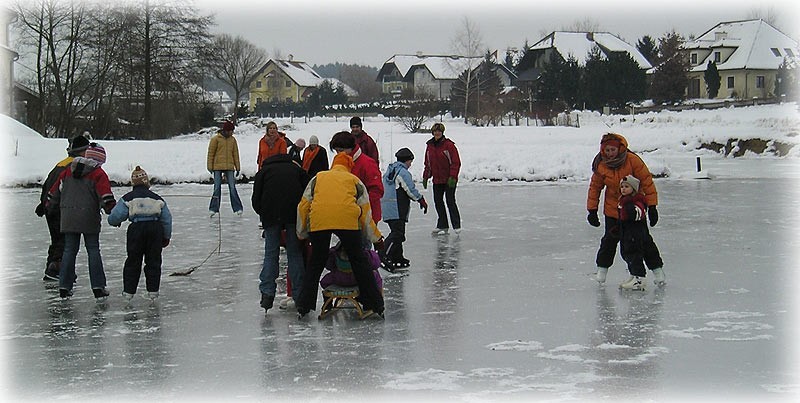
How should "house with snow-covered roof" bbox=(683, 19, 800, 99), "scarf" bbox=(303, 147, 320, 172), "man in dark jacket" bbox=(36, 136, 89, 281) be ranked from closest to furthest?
"man in dark jacket" bbox=(36, 136, 89, 281)
"scarf" bbox=(303, 147, 320, 172)
"house with snow-covered roof" bbox=(683, 19, 800, 99)

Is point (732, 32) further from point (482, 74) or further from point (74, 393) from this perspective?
point (74, 393)

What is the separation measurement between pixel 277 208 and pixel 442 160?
583cm

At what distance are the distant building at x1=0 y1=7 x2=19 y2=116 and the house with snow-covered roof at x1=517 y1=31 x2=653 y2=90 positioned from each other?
4635cm

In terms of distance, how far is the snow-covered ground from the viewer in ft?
85.4

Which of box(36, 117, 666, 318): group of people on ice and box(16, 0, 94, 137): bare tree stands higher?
box(16, 0, 94, 137): bare tree

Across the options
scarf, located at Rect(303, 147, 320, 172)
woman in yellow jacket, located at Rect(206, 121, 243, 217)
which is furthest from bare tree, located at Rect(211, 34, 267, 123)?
scarf, located at Rect(303, 147, 320, 172)

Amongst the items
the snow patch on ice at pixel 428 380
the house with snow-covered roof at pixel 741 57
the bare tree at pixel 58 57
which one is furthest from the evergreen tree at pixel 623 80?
the snow patch on ice at pixel 428 380

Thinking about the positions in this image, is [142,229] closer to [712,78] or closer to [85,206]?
[85,206]

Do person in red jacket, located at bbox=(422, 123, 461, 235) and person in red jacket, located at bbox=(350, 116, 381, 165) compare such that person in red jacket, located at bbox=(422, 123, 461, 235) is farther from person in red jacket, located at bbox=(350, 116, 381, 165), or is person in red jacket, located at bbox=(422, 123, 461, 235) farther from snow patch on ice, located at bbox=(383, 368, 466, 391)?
snow patch on ice, located at bbox=(383, 368, 466, 391)

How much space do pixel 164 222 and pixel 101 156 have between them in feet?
3.47

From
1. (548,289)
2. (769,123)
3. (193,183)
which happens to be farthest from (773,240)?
(769,123)

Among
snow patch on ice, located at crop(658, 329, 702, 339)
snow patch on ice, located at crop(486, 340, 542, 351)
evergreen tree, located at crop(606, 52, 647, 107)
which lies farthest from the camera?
evergreen tree, located at crop(606, 52, 647, 107)

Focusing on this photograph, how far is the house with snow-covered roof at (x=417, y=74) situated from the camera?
10175cm

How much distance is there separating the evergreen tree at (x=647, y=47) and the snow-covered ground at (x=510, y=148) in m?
35.0
